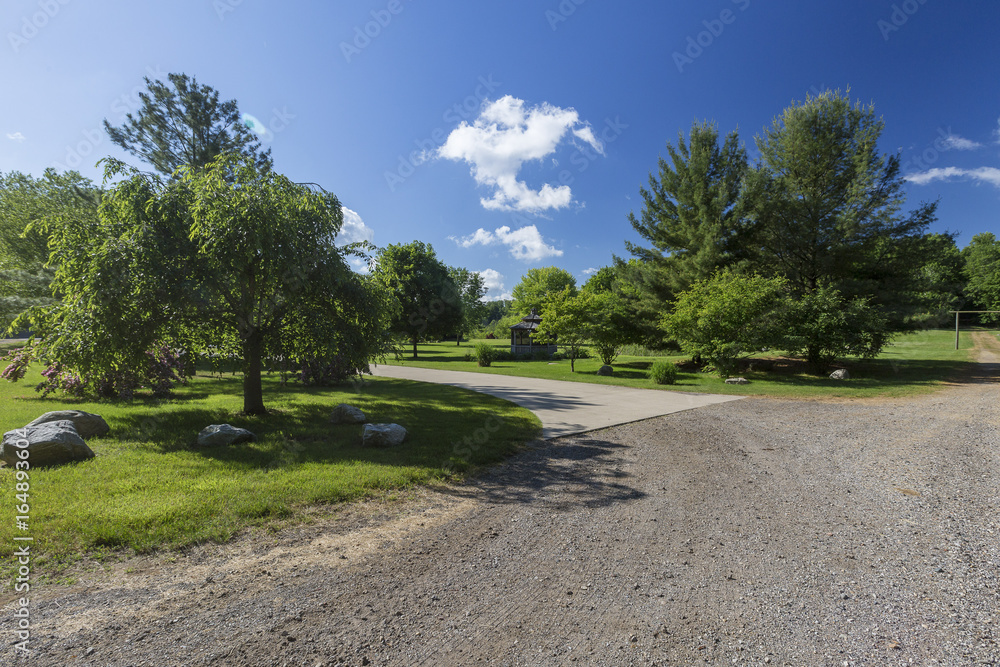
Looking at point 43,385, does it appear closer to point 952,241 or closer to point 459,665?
point 459,665

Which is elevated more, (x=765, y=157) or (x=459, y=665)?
(x=765, y=157)

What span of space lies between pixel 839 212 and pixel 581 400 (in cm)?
1679

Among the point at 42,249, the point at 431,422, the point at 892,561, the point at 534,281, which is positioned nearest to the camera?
the point at 892,561

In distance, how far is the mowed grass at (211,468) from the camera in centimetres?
384

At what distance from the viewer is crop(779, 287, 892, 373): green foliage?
16.7 m

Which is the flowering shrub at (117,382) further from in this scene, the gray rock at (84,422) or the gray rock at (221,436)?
the gray rock at (221,436)

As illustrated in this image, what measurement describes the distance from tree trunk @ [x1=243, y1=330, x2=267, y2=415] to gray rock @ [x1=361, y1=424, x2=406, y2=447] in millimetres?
3625

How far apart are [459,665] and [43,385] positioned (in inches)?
562

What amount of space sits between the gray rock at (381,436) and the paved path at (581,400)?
109 inches

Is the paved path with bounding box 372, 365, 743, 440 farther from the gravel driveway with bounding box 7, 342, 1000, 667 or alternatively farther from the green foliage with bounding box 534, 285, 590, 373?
the gravel driveway with bounding box 7, 342, 1000, 667

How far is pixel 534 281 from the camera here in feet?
240

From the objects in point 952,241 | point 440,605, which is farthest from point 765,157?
point 440,605

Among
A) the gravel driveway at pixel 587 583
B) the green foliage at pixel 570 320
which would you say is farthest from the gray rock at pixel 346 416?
the green foliage at pixel 570 320

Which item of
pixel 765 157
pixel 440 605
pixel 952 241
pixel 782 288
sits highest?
pixel 765 157
